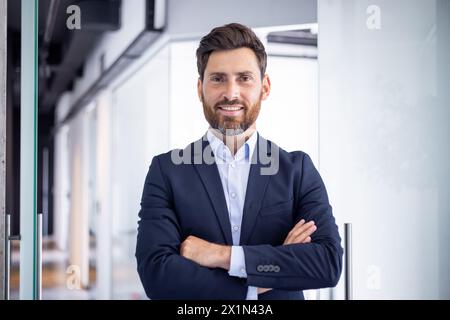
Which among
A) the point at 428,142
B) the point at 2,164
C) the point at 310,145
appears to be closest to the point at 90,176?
the point at 2,164

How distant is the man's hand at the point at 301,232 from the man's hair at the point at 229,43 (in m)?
0.55

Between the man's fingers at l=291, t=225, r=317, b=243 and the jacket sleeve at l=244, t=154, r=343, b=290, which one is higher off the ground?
the man's fingers at l=291, t=225, r=317, b=243

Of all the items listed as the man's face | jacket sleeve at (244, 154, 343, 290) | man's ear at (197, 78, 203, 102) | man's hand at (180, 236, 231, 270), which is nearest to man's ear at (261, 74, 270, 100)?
the man's face

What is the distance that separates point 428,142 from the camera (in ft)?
6.55

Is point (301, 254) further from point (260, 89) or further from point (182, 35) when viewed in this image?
point (182, 35)

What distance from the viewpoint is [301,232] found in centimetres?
184

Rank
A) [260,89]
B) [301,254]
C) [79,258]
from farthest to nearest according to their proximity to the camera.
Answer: [79,258], [260,89], [301,254]

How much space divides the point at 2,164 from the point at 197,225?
2.54ft

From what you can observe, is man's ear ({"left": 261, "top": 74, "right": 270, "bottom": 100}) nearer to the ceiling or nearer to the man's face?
the man's face

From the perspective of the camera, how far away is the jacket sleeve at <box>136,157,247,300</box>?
5.80 ft

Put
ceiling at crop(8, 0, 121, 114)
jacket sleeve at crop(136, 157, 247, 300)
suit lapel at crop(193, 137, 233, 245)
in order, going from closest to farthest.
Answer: jacket sleeve at crop(136, 157, 247, 300) → suit lapel at crop(193, 137, 233, 245) → ceiling at crop(8, 0, 121, 114)

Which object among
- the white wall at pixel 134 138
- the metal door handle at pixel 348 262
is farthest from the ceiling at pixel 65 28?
the metal door handle at pixel 348 262

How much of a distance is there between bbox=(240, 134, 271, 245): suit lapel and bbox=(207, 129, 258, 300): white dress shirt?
0.05ft

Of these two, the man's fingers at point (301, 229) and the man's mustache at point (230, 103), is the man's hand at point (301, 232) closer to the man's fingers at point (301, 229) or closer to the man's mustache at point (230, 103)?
the man's fingers at point (301, 229)
